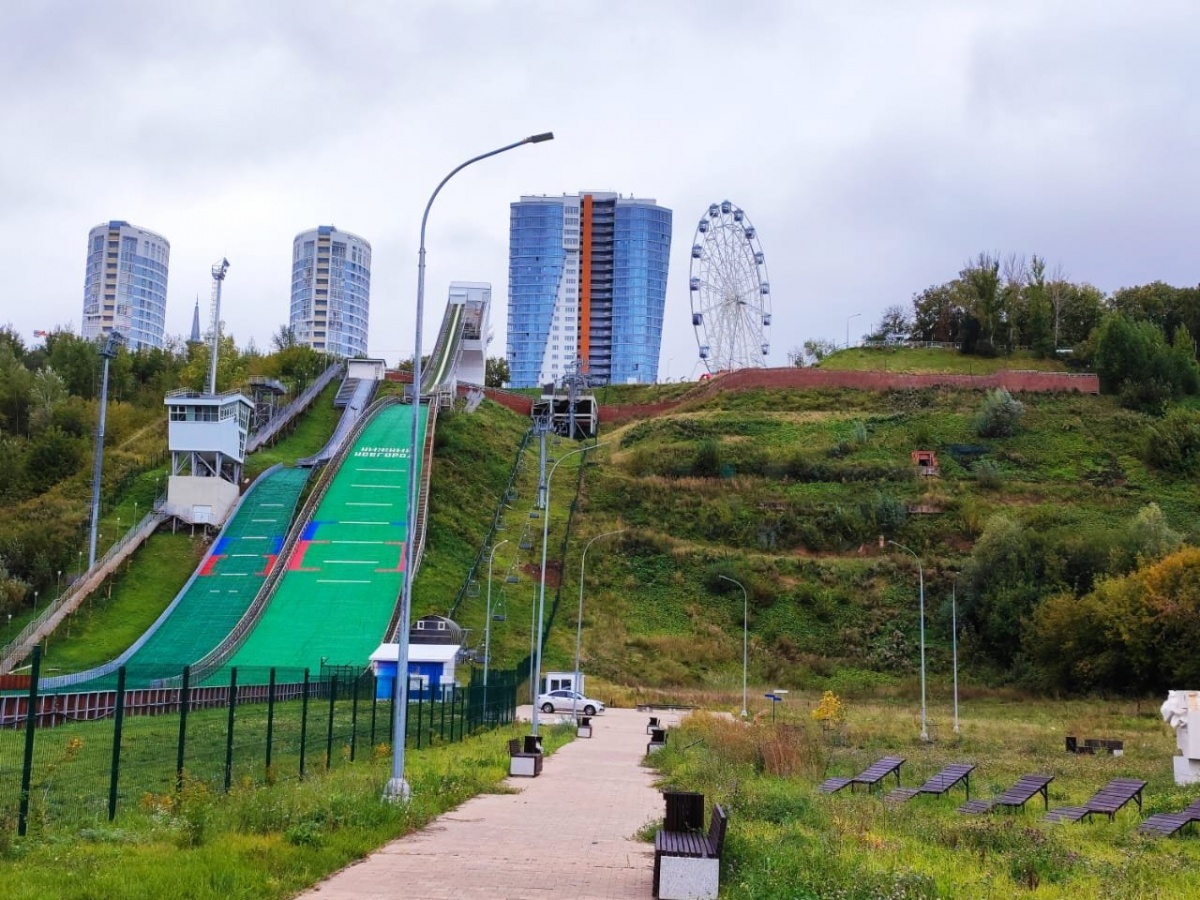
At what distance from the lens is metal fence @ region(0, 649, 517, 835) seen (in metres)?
13.1

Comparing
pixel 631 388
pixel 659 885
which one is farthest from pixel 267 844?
pixel 631 388

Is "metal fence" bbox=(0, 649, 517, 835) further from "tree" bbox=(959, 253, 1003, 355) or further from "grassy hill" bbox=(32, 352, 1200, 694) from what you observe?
"tree" bbox=(959, 253, 1003, 355)

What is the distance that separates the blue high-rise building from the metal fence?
137238 mm

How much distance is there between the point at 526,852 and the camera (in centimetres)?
1259

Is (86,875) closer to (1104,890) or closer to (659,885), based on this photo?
(659,885)

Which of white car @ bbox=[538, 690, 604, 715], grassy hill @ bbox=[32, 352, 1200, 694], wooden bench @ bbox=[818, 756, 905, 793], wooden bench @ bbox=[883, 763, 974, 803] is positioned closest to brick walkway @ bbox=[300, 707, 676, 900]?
wooden bench @ bbox=[818, 756, 905, 793]

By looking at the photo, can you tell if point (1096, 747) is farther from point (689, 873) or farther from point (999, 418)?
point (999, 418)

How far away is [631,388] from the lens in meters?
115

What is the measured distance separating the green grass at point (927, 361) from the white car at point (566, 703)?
204 feet

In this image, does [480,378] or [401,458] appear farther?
[480,378]

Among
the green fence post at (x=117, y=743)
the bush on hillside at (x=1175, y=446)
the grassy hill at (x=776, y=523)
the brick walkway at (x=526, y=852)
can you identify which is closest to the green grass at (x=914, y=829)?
the brick walkway at (x=526, y=852)

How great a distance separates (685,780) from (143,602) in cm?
3495

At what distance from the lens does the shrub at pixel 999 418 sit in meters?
84.3

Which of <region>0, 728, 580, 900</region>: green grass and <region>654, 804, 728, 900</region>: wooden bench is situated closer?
<region>0, 728, 580, 900</region>: green grass
